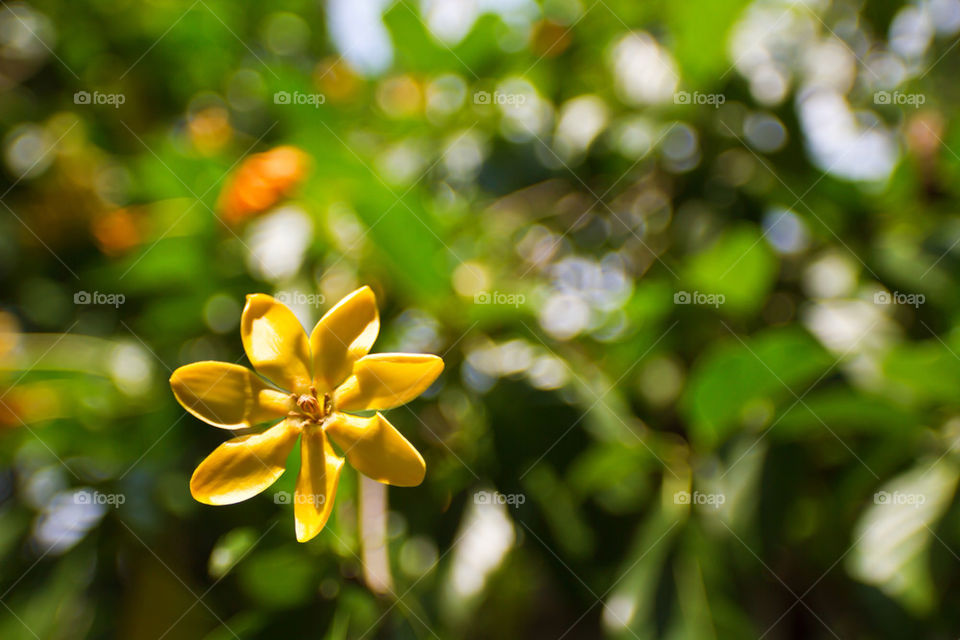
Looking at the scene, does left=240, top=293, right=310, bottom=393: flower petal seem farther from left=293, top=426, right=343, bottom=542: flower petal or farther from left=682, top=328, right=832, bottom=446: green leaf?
left=682, top=328, right=832, bottom=446: green leaf

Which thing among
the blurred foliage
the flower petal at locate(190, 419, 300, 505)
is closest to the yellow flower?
the flower petal at locate(190, 419, 300, 505)

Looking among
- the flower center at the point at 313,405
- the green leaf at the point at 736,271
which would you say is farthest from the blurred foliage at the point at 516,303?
the flower center at the point at 313,405

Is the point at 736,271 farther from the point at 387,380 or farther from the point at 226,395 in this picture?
the point at 226,395

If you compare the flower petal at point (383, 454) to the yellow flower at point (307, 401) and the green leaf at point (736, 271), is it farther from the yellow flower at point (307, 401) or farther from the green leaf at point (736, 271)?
the green leaf at point (736, 271)

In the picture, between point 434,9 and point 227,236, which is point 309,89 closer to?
point 227,236

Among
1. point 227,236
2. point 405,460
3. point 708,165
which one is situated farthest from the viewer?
point 708,165

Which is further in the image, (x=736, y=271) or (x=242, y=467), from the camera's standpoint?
(x=736, y=271)

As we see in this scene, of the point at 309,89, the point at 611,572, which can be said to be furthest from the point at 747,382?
the point at 309,89

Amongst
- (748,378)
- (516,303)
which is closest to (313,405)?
(516,303)
